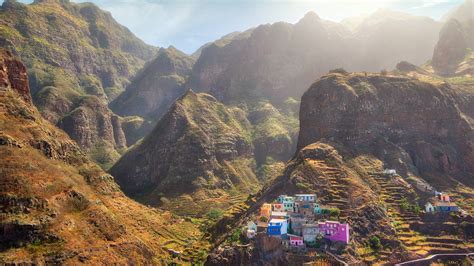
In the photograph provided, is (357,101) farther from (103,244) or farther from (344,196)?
(103,244)

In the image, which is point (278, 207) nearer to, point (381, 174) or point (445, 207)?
point (381, 174)

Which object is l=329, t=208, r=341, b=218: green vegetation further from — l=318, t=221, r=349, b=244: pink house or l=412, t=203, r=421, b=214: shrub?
l=412, t=203, r=421, b=214: shrub

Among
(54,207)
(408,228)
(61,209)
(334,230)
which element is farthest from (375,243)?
(54,207)

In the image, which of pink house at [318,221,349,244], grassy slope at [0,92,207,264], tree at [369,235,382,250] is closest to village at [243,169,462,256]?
pink house at [318,221,349,244]

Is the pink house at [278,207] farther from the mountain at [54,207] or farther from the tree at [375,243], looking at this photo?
the mountain at [54,207]

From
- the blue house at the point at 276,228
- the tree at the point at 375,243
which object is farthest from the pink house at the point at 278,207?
the tree at the point at 375,243

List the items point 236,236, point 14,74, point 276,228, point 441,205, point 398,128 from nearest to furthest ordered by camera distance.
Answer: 1. point 276,228
2. point 236,236
3. point 441,205
4. point 14,74
5. point 398,128

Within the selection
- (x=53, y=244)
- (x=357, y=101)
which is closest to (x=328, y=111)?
(x=357, y=101)
